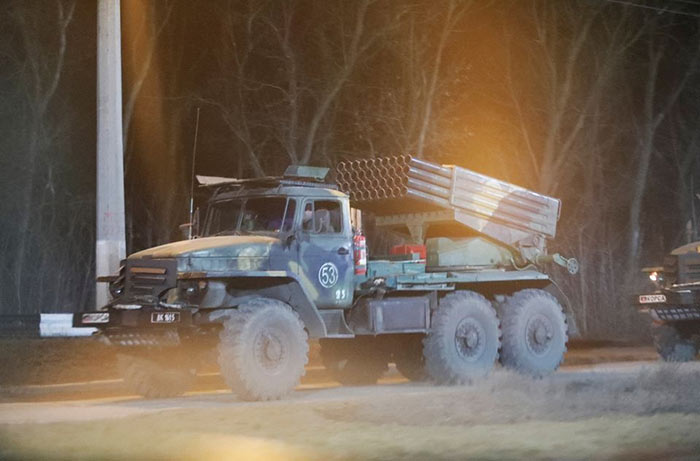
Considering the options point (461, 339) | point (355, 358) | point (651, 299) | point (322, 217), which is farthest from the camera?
point (651, 299)

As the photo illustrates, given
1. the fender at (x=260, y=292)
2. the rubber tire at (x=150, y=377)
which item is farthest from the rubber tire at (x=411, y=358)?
the rubber tire at (x=150, y=377)

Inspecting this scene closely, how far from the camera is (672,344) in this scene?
19578mm

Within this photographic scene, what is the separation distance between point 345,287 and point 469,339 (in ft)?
7.82

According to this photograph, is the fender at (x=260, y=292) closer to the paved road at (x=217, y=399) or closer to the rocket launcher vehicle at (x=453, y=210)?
the paved road at (x=217, y=399)

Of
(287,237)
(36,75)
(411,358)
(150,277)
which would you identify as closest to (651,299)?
(411,358)

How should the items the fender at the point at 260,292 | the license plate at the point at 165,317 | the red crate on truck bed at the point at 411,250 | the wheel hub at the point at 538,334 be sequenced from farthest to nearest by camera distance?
the wheel hub at the point at 538,334 < the red crate on truck bed at the point at 411,250 < the fender at the point at 260,292 < the license plate at the point at 165,317

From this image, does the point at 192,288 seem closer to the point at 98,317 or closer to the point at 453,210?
the point at 98,317

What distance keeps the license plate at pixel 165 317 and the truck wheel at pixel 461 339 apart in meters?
4.48

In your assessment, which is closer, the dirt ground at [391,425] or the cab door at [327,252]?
the dirt ground at [391,425]

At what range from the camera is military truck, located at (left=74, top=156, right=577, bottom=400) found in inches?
551

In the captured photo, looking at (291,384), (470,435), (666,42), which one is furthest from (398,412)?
(666,42)

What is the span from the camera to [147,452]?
31.4 ft

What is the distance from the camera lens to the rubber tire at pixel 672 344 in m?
19.5

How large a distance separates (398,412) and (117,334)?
4.38 metres
